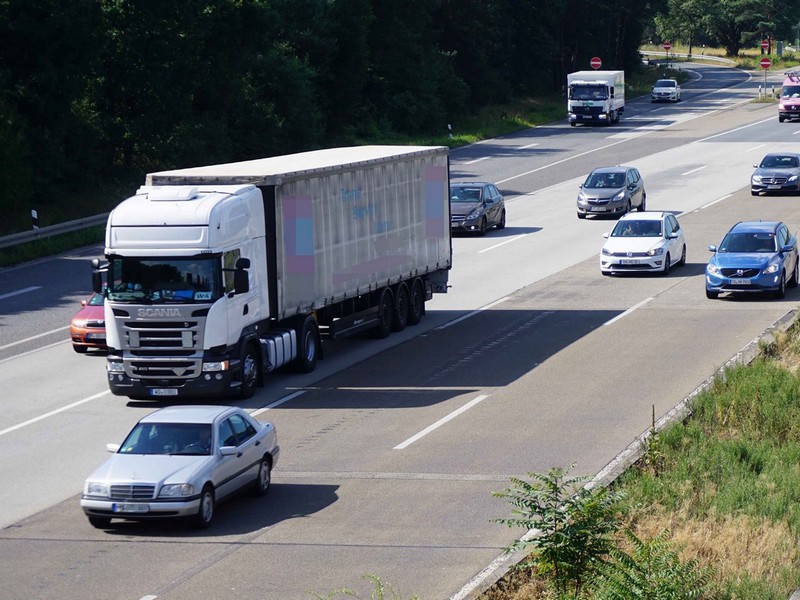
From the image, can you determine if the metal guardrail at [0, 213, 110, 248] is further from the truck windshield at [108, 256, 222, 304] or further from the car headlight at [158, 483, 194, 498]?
the car headlight at [158, 483, 194, 498]

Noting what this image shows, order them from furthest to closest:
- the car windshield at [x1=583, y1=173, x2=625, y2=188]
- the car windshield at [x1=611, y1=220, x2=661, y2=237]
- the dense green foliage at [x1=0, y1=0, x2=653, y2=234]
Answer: the car windshield at [x1=583, y1=173, x2=625, y2=188]
the dense green foliage at [x1=0, y1=0, x2=653, y2=234]
the car windshield at [x1=611, y1=220, x2=661, y2=237]

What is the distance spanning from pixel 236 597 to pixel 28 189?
32621mm

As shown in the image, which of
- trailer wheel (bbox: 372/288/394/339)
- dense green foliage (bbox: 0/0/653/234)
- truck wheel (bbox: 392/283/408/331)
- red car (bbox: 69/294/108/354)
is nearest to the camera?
red car (bbox: 69/294/108/354)

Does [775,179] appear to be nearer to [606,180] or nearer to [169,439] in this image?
[606,180]

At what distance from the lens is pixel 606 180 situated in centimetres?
4597

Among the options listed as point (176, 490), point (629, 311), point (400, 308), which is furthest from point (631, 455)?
point (629, 311)

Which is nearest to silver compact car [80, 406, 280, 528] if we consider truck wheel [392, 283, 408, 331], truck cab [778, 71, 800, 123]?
truck wheel [392, 283, 408, 331]

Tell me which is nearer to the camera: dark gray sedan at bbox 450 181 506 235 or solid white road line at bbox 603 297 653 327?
solid white road line at bbox 603 297 653 327

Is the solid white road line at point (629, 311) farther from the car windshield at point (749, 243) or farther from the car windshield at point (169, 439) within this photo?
the car windshield at point (169, 439)

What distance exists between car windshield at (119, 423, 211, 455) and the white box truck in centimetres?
6059

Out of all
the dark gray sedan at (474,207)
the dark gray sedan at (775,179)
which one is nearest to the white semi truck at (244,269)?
the dark gray sedan at (474,207)

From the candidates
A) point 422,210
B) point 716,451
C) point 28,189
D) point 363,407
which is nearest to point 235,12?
point 28,189

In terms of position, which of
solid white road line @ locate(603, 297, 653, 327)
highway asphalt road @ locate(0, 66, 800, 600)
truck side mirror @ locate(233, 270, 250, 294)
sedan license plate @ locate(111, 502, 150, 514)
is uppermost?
truck side mirror @ locate(233, 270, 250, 294)

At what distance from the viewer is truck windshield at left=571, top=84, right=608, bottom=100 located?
247 feet
